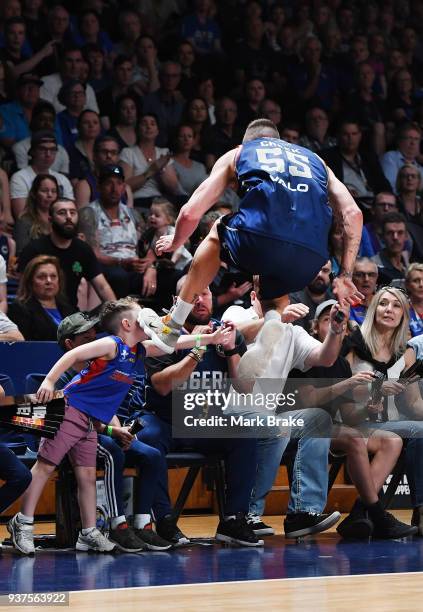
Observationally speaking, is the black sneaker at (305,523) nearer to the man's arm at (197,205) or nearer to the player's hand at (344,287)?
the player's hand at (344,287)

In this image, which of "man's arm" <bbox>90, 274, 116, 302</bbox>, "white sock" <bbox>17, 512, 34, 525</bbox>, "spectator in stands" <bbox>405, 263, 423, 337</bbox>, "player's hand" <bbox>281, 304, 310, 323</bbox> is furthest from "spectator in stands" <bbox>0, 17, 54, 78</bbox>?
"white sock" <bbox>17, 512, 34, 525</bbox>

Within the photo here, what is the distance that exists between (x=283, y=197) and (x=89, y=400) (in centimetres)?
229

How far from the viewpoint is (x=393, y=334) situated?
905 centimetres

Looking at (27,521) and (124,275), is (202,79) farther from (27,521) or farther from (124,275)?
(27,521)

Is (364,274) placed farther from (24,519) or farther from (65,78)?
(24,519)

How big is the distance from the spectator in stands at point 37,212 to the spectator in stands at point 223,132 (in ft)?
9.68

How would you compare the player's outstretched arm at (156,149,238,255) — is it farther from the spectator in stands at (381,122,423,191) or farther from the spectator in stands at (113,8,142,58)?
the spectator in stands at (381,122,423,191)

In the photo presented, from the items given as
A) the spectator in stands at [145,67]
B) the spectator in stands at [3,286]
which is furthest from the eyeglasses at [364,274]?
the spectator in stands at [145,67]

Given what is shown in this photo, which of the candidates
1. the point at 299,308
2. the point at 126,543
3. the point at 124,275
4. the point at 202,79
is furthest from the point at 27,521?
the point at 202,79

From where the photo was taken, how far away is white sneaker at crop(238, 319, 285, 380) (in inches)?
320

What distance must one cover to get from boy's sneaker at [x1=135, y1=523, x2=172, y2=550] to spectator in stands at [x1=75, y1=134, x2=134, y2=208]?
438 cm

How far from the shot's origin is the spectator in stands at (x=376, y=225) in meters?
12.2

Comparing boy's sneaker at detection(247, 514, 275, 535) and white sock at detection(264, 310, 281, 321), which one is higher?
→ white sock at detection(264, 310, 281, 321)

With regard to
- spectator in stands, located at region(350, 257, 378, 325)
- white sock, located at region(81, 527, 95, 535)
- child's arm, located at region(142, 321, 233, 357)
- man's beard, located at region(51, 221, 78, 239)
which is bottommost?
white sock, located at region(81, 527, 95, 535)
